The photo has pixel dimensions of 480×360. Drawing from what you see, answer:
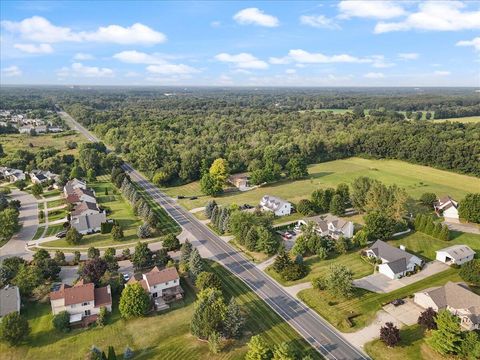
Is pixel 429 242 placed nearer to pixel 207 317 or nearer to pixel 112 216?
pixel 207 317

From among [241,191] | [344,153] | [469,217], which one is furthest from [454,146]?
[241,191]

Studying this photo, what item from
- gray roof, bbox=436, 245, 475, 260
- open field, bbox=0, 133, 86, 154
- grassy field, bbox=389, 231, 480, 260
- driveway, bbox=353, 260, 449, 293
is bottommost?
driveway, bbox=353, 260, 449, 293

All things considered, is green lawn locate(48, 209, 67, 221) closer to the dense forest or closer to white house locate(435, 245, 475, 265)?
the dense forest

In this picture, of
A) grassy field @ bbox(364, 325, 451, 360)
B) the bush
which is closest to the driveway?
grassy field @ bbox(364, 325, 451, 360)

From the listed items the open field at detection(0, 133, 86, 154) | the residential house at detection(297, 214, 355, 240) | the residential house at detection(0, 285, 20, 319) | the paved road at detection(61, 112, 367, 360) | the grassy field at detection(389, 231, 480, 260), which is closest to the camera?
the paved road at detection(61, 112, 367, 360)

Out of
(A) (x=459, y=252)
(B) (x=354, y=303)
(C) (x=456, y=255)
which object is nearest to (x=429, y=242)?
(A) (x=459, y=252)

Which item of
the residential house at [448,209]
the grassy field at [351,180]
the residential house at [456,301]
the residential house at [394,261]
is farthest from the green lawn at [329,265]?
the grassy field at [351,180]

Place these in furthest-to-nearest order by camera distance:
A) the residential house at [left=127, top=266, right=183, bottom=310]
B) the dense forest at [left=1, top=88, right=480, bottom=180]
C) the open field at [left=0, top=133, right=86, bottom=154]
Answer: the open field at [left=0, top=133, right=86, bottom=154], the dense forest at [left=1, top=88, right=480, bottom=180], the residential house at [left=127, top=266, right=183, bottom=310]
